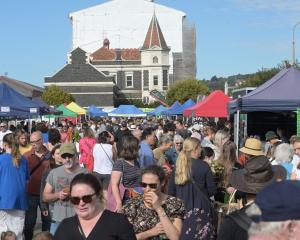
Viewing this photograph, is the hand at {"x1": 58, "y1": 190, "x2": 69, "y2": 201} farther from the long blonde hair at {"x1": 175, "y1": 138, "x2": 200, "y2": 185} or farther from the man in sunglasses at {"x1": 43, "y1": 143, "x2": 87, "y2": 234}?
the long blonde hair at {"x1": 175, "y1": 138, "x2": 200, "y2": 185}

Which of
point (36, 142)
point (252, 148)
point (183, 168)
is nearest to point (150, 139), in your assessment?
point (36, 142)

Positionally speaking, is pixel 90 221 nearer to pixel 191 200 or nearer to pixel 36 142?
pixel 191 200

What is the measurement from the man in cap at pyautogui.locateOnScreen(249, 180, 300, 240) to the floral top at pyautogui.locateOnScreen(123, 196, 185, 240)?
3.11m

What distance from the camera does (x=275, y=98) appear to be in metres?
13.6

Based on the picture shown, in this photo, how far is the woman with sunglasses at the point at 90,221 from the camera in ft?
14.4

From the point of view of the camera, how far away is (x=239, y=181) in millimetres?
4750

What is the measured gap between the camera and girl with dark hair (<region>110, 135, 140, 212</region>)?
7489mm

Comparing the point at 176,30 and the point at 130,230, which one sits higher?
the point at 176,30


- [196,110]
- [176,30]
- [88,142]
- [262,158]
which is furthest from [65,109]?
[176,30]

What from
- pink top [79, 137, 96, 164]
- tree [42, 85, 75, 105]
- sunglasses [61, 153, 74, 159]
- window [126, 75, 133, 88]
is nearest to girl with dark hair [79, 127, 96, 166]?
pink top [79, 137, 96, 164]

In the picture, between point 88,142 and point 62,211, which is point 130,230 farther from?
point 88,142

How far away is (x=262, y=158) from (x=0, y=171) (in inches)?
162

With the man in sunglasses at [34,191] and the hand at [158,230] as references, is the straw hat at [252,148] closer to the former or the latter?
the man in sunglasses at [34,191]

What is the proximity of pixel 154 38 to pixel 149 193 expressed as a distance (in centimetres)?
11418
